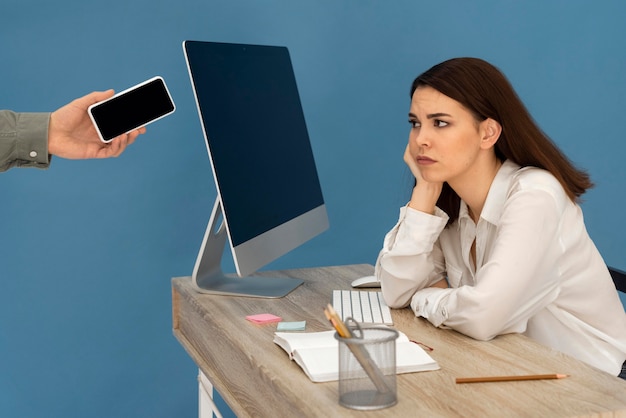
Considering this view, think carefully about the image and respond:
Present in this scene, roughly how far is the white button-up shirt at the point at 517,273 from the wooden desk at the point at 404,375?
6 centimetres

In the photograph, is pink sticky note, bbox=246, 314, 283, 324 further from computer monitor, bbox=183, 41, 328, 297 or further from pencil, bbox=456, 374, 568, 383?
pencil, bbox=456, 374, 568, 383

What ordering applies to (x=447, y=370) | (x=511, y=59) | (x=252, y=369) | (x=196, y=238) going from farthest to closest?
(x=511, y=59) → (x=196, y=238) → (x=252, y=369) → (x=447, y=370)

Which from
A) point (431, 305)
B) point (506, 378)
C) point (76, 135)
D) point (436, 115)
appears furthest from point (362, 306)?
point (76, 135)

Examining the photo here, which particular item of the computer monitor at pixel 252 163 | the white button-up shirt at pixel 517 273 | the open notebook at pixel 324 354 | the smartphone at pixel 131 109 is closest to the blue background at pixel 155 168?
the computer monitor at pixel 252 163

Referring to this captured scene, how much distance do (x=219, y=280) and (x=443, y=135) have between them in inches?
28.2

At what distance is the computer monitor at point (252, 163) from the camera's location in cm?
191

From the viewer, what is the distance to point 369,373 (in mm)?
1271

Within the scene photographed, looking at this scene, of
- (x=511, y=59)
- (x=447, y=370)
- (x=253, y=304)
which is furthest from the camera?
(x=511, y=59)

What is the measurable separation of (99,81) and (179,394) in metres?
1.17

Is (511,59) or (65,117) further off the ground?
(511,59)

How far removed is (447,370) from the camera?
4.89 feet

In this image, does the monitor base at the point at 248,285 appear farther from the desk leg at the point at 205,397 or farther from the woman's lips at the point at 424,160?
the woman's lips at the point at 424,160

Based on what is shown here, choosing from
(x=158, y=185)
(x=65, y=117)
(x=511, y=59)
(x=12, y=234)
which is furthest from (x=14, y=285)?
(x=511, y=59)

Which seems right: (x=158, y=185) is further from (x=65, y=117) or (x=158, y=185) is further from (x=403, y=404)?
(x=403, y=404)
